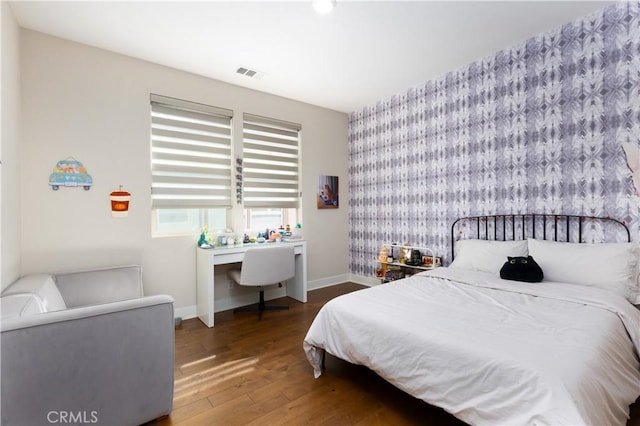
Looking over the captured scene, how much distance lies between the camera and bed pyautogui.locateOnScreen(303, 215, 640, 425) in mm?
1286

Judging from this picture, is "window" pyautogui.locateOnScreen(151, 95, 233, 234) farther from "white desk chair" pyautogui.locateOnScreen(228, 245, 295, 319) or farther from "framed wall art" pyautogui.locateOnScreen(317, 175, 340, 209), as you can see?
"framed wall art" pyautogui.locateOnScreen(317, 175, 340, 209)

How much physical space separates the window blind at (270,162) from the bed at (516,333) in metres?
2.17

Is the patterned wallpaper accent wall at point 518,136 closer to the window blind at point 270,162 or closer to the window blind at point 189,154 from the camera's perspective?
the window blind at point 270,162

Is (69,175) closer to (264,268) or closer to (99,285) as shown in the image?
(99,285)

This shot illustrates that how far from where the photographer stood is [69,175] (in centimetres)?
281

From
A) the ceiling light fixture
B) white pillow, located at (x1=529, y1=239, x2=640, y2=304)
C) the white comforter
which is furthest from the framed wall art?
white pillow, located at (x1=529, y1=239, x2=640, y2=304)

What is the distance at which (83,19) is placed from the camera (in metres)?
2.53

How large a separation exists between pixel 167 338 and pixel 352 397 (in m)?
1.20

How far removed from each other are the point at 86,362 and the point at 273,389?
112cm

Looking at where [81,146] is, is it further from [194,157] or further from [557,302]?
[557,302]

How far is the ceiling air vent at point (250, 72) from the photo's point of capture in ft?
11.2

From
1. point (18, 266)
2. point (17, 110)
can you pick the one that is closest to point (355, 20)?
point (17, 110)

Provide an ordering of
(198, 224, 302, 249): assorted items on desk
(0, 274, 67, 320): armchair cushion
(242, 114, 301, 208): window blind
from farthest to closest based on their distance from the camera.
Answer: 1. (242, 114, 301, 208): window blind
2. (198, 224, 302, 249): assorted items on desk
3. (0, 274, 67, 320): armchair cushion

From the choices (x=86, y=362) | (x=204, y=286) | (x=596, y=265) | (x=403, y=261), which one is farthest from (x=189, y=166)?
(x=596, y=265)
